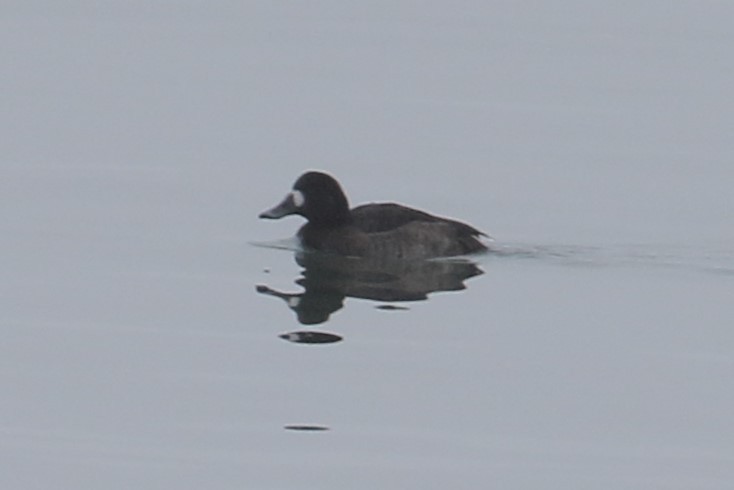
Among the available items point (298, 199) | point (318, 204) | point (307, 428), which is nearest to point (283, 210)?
point (298, 199)

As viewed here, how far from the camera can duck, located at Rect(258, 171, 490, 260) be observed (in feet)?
47.1

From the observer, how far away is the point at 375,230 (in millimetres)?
14445

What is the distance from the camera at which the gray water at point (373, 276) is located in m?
9.70

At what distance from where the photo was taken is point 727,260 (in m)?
14.3

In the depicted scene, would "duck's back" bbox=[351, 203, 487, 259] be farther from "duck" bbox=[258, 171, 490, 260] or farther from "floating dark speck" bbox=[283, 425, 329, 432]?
"floating dark speck" bbox=[283, 425, 329, 432]

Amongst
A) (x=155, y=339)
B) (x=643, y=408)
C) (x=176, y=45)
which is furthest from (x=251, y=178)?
(x=176, y=45)

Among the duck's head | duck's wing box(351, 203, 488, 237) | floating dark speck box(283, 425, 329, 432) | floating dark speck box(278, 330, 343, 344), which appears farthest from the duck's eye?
floating dark speck box(283, 425, 329, 432)

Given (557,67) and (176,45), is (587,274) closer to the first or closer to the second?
(557,67)

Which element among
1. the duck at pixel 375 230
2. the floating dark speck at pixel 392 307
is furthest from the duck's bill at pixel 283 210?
the floating dark speck at pixel 392 307

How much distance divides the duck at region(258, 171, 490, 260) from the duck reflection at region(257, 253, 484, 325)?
89mm

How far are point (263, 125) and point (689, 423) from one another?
10.6 m

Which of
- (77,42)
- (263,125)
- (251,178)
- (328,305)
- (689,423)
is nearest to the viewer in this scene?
(689,423)

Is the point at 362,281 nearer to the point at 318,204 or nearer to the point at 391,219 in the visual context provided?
the point at 391,219

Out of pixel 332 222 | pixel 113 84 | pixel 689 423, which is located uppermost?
pixel 113 84
